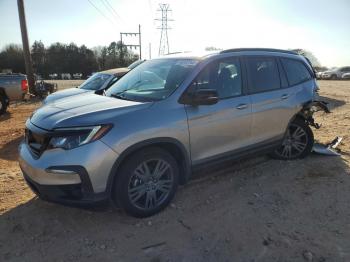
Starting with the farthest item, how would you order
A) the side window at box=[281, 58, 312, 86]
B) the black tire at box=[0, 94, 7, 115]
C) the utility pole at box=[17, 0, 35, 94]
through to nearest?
1. the utility pole at box=[17, 0, 35, 94]
2. the black tire at box=[0, 94, 7, 115]
3. the side window at box=[281, 58, 312, 86]

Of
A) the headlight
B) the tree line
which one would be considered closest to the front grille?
the headlight

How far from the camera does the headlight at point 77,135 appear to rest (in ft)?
12.2

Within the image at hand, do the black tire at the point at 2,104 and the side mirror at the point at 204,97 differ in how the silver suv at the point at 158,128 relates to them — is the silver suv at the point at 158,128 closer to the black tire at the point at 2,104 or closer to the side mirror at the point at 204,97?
the side mirror at the point at 204,97

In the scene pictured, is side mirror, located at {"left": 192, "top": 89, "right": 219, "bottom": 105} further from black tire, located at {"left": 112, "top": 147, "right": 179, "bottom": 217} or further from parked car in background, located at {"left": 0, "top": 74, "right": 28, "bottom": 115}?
parked car in background, located at {"left": 0, "top": 74, "right": 28, "bottom": 115}

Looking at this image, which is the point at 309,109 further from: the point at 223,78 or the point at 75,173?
the point at 75,173

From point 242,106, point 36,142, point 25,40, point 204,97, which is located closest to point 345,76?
point 25,40

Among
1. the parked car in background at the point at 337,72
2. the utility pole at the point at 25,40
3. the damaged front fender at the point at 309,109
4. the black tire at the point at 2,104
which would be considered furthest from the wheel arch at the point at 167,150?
the parked car in background at the point at 337,72

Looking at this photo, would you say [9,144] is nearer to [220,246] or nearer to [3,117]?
[3,117]

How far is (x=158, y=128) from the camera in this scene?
4.10 meters

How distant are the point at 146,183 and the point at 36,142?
1283 millimetres

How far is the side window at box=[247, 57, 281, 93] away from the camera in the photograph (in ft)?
17.2

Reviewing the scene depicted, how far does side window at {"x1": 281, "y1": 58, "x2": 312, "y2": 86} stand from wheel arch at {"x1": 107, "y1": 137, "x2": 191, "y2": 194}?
250cm

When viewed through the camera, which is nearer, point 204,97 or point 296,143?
point 204,97

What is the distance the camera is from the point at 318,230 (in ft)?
13.2
